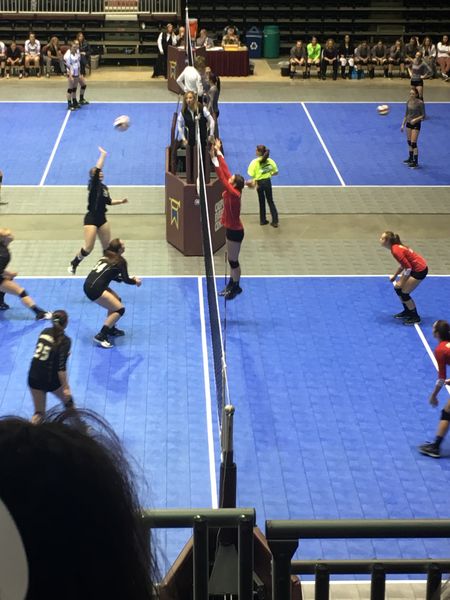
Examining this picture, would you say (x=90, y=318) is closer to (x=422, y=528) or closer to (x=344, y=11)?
(x=422, y=528)

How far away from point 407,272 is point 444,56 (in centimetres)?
1881

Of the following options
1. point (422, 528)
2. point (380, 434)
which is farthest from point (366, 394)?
point (422, 528)

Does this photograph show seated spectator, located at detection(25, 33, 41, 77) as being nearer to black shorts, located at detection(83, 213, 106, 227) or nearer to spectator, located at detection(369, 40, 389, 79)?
spectator, located at detection(369, 40, 389, 79)

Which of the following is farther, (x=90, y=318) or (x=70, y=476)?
(x=90, y=318)

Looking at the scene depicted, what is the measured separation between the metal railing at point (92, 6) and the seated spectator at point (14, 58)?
2.65 metres

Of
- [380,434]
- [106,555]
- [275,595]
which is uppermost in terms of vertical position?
[106,555]

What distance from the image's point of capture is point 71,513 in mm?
1191

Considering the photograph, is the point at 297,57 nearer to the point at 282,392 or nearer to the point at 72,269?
the point at 72,269

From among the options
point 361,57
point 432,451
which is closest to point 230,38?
point 361,57

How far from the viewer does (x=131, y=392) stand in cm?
1248

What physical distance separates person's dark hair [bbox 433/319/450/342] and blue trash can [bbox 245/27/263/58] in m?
23.7

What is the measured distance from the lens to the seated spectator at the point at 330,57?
30.5 metres

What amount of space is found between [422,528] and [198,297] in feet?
44.2

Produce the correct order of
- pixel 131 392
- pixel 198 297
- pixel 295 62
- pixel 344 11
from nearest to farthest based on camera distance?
1. pixel 131 392
2. pixel 198 297
3. pixel 295 62
4. pixel 344 11
